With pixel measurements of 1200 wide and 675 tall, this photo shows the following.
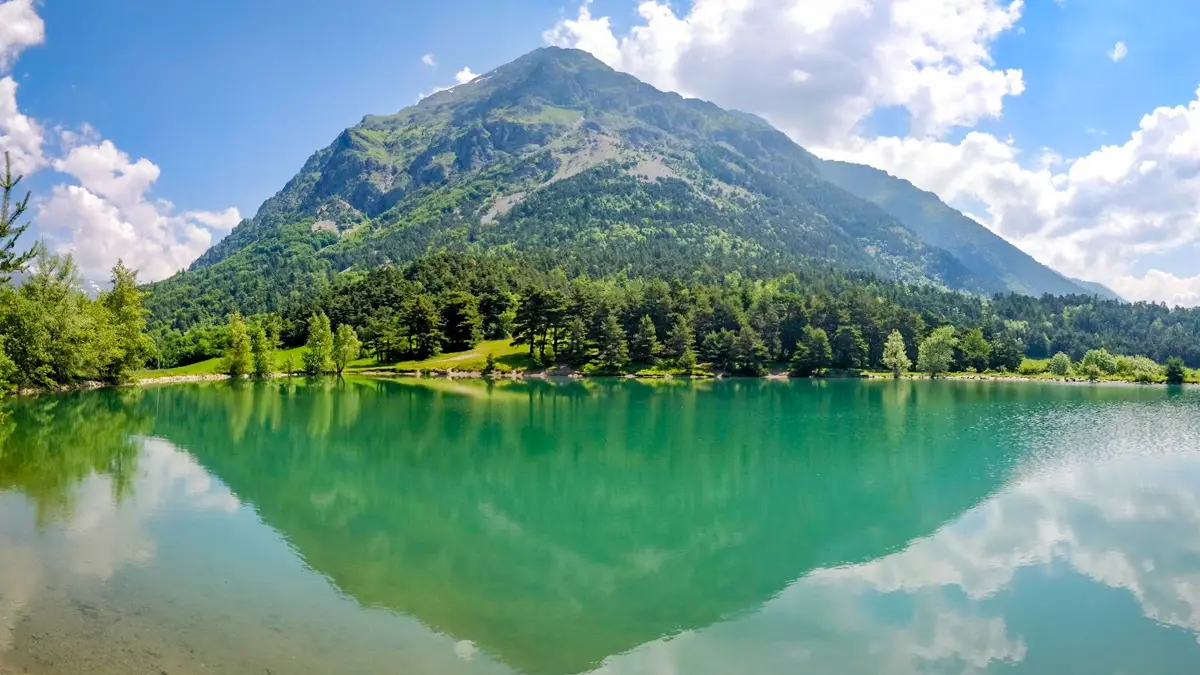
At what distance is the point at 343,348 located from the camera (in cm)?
11200

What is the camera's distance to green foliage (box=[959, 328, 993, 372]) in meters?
130

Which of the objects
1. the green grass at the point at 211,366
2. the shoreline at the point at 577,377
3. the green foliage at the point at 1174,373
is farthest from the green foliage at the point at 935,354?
the green grass at the point at 211,366

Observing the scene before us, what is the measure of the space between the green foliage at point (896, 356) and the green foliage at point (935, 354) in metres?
5.04

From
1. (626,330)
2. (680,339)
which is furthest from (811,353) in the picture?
(626,330)

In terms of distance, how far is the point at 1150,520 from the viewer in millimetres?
28453

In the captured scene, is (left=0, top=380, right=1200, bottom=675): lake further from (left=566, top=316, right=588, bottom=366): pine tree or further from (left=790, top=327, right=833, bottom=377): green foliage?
(left=790, top=327, right=833, bottom=377): green foliage

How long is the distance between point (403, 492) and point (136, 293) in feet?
239

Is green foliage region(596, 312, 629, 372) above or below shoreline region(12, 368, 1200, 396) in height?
above

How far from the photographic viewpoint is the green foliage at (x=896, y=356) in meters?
119

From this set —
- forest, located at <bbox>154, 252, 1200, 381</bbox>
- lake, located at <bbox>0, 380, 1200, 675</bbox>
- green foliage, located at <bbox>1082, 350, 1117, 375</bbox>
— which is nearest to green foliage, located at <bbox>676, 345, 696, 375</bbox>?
forest, located at <bbox>154, 252, 1200, 381</bbox>

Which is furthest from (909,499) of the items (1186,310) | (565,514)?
(1186,310)

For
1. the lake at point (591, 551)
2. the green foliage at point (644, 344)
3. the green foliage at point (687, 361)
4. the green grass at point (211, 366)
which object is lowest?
the lake at point (591, 551)

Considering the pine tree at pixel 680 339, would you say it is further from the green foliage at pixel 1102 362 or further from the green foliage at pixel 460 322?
the green foliage at pixel 1102 362

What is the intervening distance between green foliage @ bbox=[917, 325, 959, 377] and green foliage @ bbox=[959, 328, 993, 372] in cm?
496
